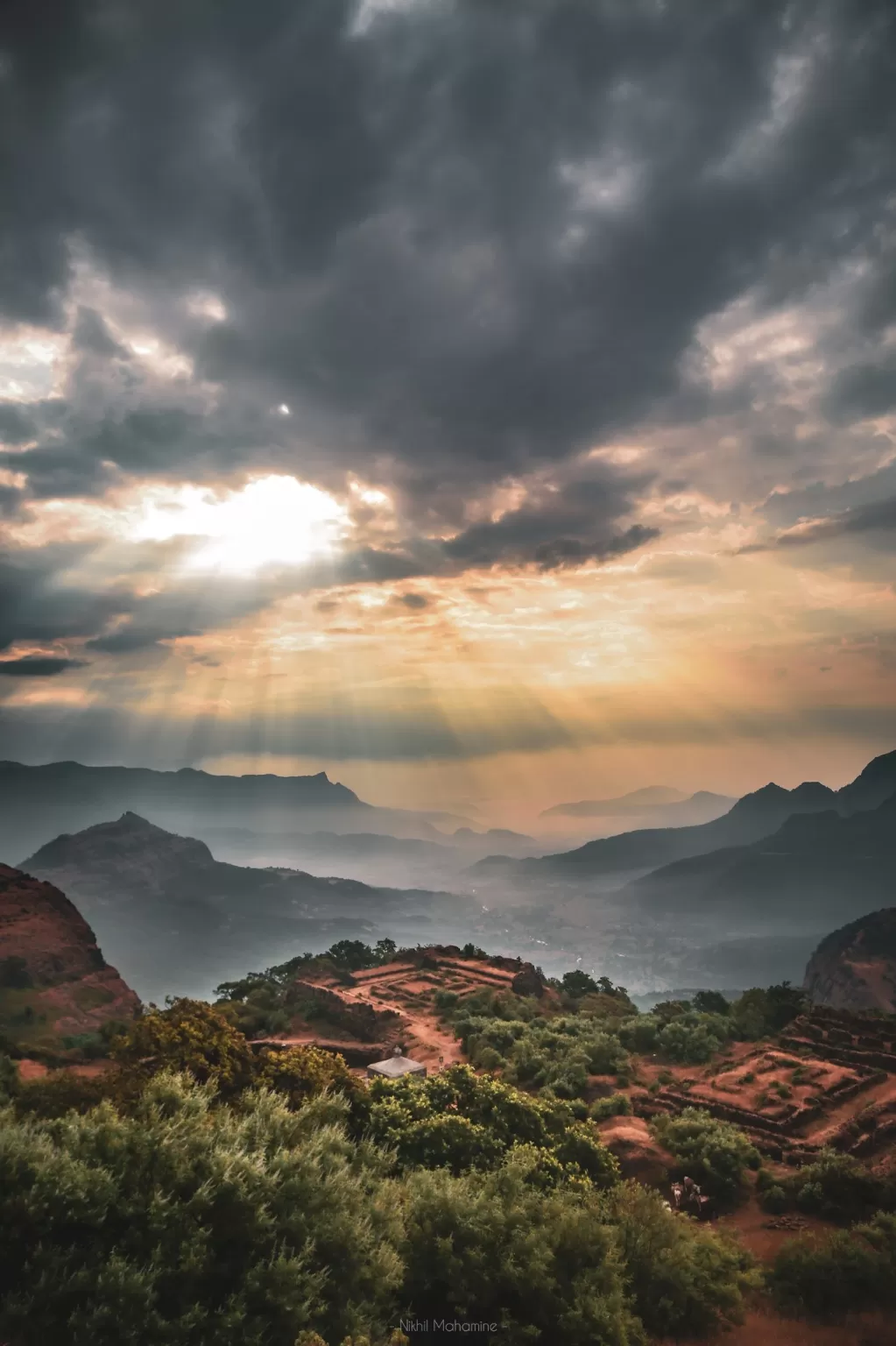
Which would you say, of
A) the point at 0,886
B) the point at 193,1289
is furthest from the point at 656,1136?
the point at 0,886

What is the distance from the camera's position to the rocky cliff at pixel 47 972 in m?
54.7

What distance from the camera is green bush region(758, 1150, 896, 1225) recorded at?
25.1 metres

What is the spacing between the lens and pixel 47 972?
60969mm

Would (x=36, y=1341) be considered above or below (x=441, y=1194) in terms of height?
above

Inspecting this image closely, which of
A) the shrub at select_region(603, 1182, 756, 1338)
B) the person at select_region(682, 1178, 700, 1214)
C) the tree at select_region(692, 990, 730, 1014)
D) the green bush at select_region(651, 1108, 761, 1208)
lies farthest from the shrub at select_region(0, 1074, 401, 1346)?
the tree at select_region(692, 990, 730, 1014)

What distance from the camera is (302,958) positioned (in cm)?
7969

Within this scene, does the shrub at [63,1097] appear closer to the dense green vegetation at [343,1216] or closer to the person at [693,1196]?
the dense green vegetation at [343,1216]

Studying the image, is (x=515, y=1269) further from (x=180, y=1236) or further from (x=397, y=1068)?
(x=397, y=1068)

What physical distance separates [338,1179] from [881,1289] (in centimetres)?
1672

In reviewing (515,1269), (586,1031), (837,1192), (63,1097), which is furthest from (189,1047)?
(586,1031)

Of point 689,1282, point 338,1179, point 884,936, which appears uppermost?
point 338,1179

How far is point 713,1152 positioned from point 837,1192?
4613 millimetres

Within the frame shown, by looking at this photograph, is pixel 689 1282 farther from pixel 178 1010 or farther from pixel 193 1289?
pixel 178 1010

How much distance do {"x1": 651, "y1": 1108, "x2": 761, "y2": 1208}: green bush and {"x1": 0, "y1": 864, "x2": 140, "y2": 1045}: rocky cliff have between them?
45.7 meters
